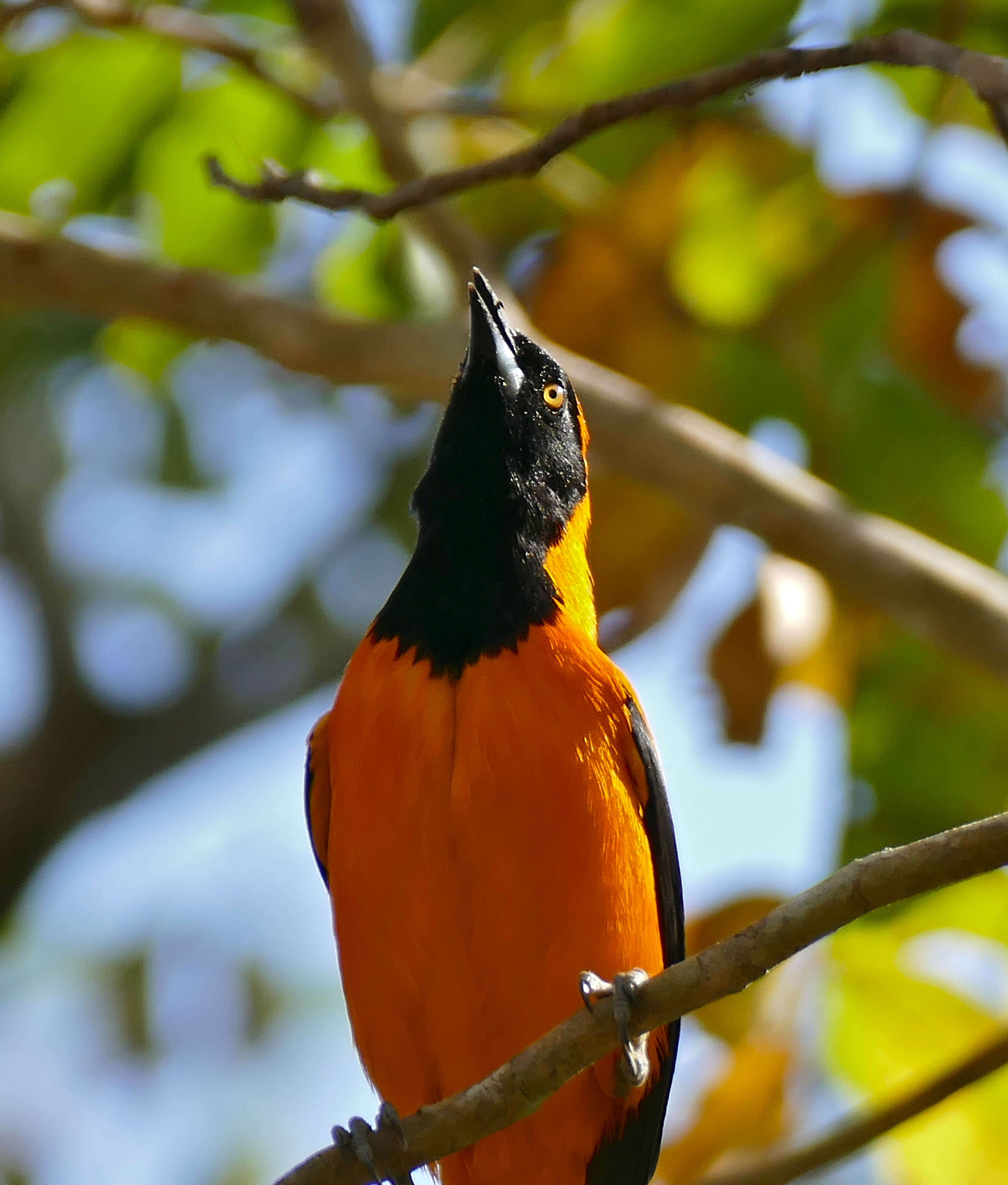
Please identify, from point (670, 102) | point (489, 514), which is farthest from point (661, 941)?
point (670, 102)

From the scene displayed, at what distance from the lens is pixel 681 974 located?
271 cm

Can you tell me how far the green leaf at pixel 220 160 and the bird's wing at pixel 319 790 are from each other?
1.87m

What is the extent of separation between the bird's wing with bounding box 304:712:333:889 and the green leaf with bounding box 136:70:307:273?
1.87m

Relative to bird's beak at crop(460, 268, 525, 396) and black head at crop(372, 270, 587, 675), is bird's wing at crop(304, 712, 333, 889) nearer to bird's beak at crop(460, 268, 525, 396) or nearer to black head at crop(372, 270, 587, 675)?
Answer: black head at crop(372, 270, 587, 675)

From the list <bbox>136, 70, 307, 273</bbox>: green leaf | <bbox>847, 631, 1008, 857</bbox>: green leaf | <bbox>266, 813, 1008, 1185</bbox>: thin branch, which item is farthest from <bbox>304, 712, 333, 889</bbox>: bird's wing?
<bbox>136, 70, 307, 273</bbox>: green leaf

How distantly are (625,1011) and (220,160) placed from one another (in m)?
3.31

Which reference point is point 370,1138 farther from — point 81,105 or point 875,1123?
point 81,105

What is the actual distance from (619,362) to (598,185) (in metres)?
0.62

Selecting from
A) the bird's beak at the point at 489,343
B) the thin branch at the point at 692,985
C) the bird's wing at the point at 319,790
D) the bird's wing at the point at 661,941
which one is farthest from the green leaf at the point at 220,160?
the thin branch at the point at 692,985

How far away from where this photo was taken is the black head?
412 centimetres

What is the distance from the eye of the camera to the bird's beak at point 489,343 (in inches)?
171

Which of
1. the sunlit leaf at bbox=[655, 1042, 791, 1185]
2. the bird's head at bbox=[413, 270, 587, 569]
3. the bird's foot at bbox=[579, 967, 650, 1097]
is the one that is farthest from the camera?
the bird's head at bbox=[413, 270, 587, 569]

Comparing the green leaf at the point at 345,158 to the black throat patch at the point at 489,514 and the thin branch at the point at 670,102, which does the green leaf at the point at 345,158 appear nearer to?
the black throat patch at the point at 489,514

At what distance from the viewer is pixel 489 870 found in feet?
12.3
